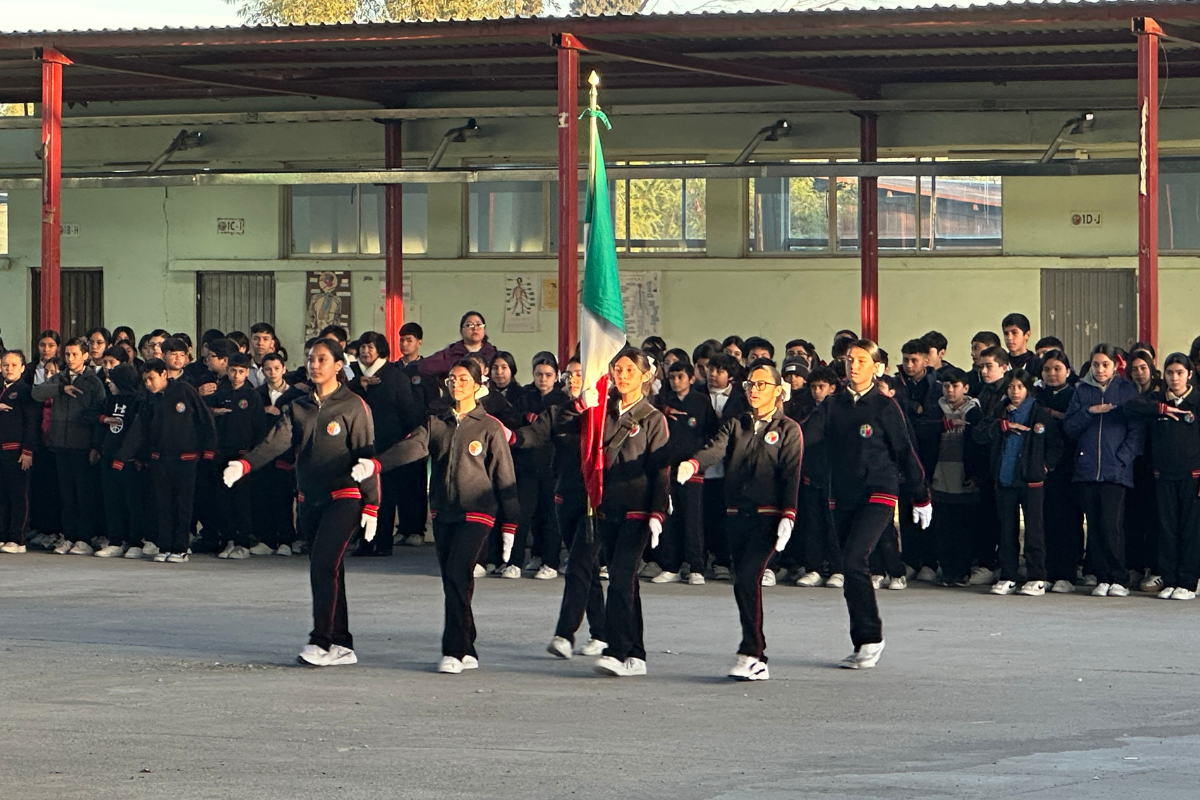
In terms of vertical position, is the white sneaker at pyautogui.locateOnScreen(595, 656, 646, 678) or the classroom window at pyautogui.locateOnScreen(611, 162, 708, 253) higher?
the classroom window at pyautogui.locateOnScreen(611, 162, 708, 253)

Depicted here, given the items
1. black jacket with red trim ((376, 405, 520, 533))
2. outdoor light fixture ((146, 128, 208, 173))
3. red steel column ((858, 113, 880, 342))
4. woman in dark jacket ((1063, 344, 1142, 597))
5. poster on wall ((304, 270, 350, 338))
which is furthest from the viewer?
poster on wall ((304, 270, 350, 338))

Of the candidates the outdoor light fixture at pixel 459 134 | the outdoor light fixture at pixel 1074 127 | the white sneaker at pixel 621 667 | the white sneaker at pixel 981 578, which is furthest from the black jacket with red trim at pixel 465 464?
the outdoor light fixture at pixel 459 134

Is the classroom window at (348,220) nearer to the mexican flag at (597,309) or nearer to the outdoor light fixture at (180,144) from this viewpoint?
the outdoor light fixture at (180,144)

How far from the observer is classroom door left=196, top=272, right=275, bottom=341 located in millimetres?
24797

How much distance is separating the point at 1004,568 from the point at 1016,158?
27.3 feet

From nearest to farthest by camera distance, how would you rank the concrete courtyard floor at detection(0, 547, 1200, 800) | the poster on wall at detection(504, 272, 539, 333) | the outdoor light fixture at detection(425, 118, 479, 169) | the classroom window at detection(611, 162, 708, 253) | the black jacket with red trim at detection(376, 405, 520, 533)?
the concrete courtyard floor at detection(0, 547, 1200, 800) → the black jacket with red trim at detection(376, 405, 520, 533) → the outdoor light fixture at detection(425, 118, 479, 169) → the classroom window at detection(611, 162, 708, 253) → the poster on wall at detection(504, 272, 539, 333)

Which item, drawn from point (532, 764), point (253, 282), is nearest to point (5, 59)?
point (253, 282)

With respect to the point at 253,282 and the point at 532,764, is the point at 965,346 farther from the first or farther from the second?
the point at 532,764

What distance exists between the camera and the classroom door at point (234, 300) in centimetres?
2480

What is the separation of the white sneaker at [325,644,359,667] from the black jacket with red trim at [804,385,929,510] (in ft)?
9.59

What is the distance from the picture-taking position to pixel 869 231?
21.6 meters

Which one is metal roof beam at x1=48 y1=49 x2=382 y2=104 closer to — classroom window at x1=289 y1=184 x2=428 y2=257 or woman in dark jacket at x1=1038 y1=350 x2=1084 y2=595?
classroom window at x1=289 y1=184 x2=428 y2=257

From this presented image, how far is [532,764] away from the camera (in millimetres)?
8227

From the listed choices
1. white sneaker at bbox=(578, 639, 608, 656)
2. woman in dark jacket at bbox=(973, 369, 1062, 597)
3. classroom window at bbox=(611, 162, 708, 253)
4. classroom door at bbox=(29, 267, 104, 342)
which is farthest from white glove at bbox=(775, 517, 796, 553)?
classroom door at bbox=(29, 267, 104, 342)
